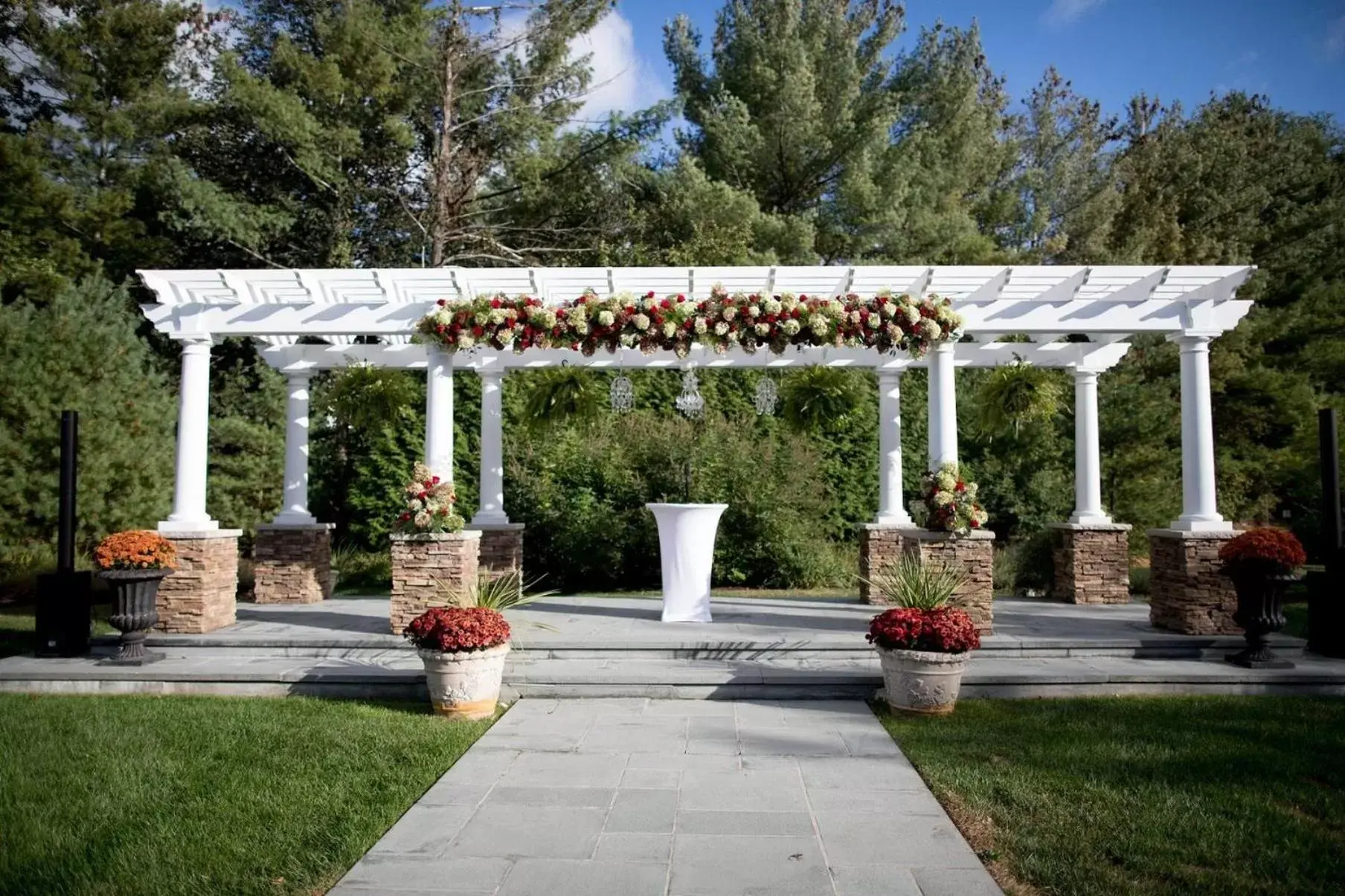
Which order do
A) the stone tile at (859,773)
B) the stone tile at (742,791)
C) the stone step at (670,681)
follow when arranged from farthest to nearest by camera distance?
the stone step at (670,681), the stone tile at (859,773), the stone tile at (742,791)

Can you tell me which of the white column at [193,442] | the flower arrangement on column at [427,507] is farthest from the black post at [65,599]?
the flower arrangement on column at [427,507]

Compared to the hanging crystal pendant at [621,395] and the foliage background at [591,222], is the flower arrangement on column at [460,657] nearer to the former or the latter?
the hanging crystal pendant at [621,395]

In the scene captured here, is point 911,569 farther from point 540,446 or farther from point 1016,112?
point 1016,112

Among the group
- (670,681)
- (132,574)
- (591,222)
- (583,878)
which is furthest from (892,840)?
(591,222)

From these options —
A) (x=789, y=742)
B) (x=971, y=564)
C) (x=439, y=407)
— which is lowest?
(x=789, y=742)

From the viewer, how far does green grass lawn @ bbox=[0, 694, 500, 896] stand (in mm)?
3521

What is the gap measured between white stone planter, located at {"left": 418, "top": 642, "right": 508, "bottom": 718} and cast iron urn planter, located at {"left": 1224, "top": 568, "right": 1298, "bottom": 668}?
573 centimetres

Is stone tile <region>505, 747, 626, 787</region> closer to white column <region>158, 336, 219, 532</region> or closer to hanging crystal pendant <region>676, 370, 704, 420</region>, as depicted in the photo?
hanging crystal pendant <region>676, 370, 704, 420</region>

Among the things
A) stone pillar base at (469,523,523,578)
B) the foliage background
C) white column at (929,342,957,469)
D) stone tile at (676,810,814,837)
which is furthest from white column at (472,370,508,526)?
stone tile at (676,810,814,837)

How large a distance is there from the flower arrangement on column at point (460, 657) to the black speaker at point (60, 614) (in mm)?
3401

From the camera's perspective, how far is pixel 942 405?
8.60 metres

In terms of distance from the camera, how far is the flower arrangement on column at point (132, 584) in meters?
7.09

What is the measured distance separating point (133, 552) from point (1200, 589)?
9.00 m

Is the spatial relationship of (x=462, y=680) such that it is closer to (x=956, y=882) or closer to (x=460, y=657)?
Answer: (x=460, y=657)
